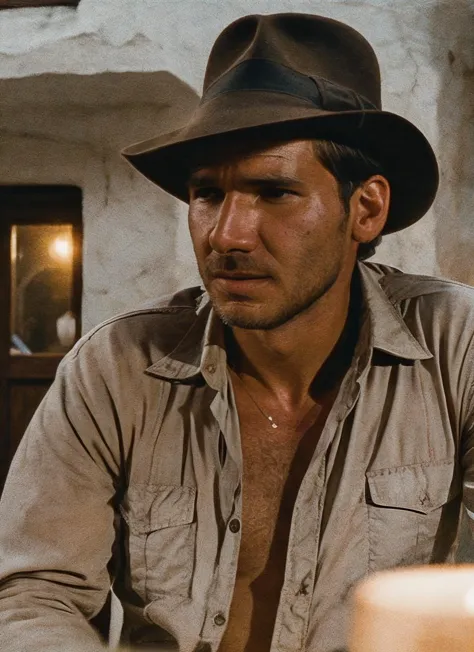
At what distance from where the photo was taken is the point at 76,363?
1601 millimetres

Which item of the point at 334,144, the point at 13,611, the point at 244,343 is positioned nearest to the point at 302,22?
the point at 334,144

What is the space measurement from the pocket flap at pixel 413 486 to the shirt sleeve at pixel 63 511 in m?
0.49

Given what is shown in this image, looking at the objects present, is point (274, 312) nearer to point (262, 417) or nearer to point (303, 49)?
point (262, 417)

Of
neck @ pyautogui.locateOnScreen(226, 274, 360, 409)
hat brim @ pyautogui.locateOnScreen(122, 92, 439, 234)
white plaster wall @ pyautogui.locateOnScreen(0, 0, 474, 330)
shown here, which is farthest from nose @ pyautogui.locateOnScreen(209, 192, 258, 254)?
white plaster wall @ pyautogui.locateOnScreen(0, 0, 474, 330)

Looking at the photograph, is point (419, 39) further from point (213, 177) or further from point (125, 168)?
point (213, 177)

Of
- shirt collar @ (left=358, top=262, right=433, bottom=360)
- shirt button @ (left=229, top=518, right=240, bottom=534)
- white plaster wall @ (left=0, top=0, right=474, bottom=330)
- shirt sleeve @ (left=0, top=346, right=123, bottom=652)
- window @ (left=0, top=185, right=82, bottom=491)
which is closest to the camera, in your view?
shirt sleeve @ (left=0, top=346, right=123, bottom=652)

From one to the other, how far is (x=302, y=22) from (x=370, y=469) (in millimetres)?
834

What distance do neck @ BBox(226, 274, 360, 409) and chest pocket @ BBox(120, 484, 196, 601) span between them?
0.29 metres

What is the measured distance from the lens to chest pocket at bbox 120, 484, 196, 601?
1515 millimetres

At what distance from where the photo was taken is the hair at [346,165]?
152 cm

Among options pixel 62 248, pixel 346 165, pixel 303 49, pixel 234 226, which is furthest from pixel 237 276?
pixel 62 248

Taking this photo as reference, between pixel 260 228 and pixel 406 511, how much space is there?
58cm

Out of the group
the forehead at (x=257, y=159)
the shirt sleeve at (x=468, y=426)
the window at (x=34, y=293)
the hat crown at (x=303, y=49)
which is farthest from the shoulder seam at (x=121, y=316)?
the window at (x=34, y=293)

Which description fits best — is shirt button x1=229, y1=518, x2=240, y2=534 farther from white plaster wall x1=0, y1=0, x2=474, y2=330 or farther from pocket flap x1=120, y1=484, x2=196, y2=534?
white plaster wall x1=0, y1=0, x2=474, y2=330
